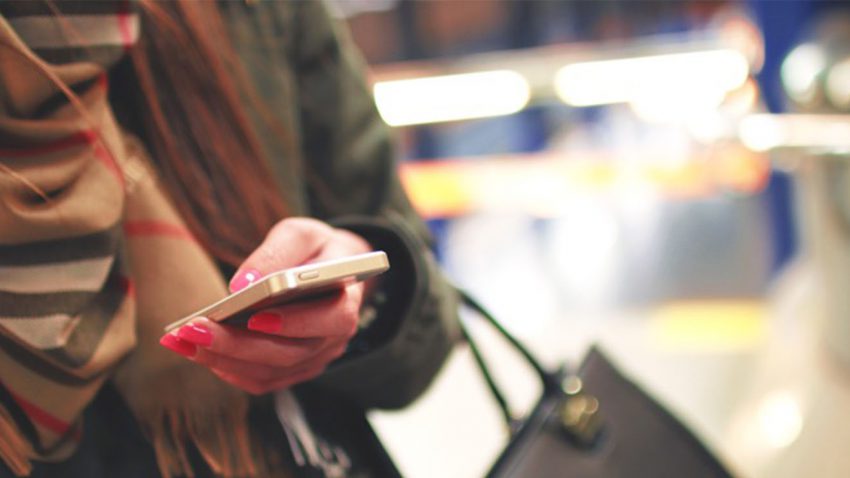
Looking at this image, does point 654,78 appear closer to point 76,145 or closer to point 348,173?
point 348,173

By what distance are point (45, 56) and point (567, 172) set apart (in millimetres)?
2407

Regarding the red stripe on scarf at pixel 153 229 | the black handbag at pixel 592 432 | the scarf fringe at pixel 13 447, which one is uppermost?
the red stripe on scarf at pixel 153 229

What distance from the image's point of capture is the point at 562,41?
16.6 feet

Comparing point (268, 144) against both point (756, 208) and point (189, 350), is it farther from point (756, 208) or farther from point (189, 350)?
point (756, 208)

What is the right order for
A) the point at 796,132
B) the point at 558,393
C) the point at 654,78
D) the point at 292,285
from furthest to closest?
the point at 654,78 → the point at 796,132 → the point at 558,393 → the point at 292,285

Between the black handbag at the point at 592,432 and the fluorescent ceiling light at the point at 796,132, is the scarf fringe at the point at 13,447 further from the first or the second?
the fluorescent ceiling light at the point at 796,132

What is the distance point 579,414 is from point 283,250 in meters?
0.33

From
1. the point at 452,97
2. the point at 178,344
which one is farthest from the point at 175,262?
the point at 452,97

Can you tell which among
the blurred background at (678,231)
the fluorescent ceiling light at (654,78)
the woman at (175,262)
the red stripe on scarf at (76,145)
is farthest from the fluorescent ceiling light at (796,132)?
the fluorescent ceiling light at (654,78)

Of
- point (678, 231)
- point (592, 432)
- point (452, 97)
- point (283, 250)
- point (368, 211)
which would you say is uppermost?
point (283, 250)

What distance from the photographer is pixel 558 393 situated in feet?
2.40

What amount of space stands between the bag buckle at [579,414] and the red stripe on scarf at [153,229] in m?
0.32

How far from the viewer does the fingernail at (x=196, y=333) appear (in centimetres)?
45

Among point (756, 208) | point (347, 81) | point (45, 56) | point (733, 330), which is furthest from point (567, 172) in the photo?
point (45, 56)
